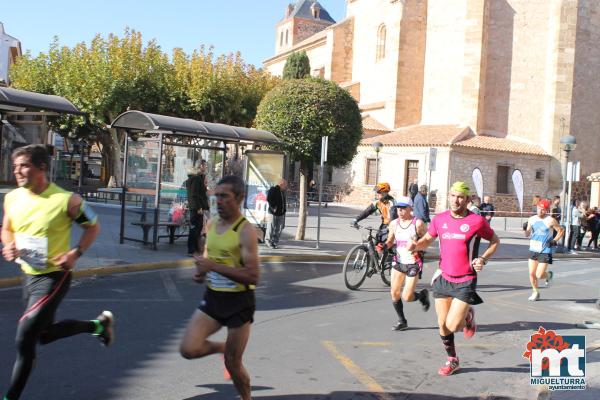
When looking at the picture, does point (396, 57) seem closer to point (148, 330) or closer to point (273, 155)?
point (273, 155)

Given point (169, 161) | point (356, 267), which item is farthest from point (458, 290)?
point (169, 161)

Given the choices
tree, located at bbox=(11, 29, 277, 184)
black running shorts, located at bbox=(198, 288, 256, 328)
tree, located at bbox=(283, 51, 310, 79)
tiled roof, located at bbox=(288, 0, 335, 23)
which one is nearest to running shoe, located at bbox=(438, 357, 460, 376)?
black running shorts, located at bbox=(198, 288, 256, 328)

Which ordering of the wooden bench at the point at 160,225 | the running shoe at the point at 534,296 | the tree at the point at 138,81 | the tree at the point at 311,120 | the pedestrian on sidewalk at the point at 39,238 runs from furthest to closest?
the tree at the point at 138,81
the tree at the point at 311,120
the wooden bench at the point at 160,225
the running shoe at the point at 534,296
the pedestrian on sidewalk at the point at 39,238

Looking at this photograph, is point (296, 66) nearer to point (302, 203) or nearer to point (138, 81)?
point (138, 81)

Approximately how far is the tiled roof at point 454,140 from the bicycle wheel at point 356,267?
80.4ft

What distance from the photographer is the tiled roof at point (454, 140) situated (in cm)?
3438

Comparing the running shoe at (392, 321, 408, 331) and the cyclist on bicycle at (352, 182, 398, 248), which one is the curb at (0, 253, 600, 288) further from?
the running shoe at (392, 321, 408, 331)

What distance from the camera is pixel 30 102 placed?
10.5m

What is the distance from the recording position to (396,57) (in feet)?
134

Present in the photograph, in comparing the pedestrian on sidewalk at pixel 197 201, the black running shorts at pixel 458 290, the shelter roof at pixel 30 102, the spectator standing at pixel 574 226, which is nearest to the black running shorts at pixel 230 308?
the black running shorts at pixel 458 290

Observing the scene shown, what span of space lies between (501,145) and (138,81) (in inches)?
783

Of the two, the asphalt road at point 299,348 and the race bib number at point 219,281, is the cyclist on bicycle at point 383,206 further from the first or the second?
the race bib number at point 219,281

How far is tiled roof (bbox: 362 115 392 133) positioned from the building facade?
0.16m

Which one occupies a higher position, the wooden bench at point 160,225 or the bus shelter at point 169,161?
the bus shelter at point 169,161
